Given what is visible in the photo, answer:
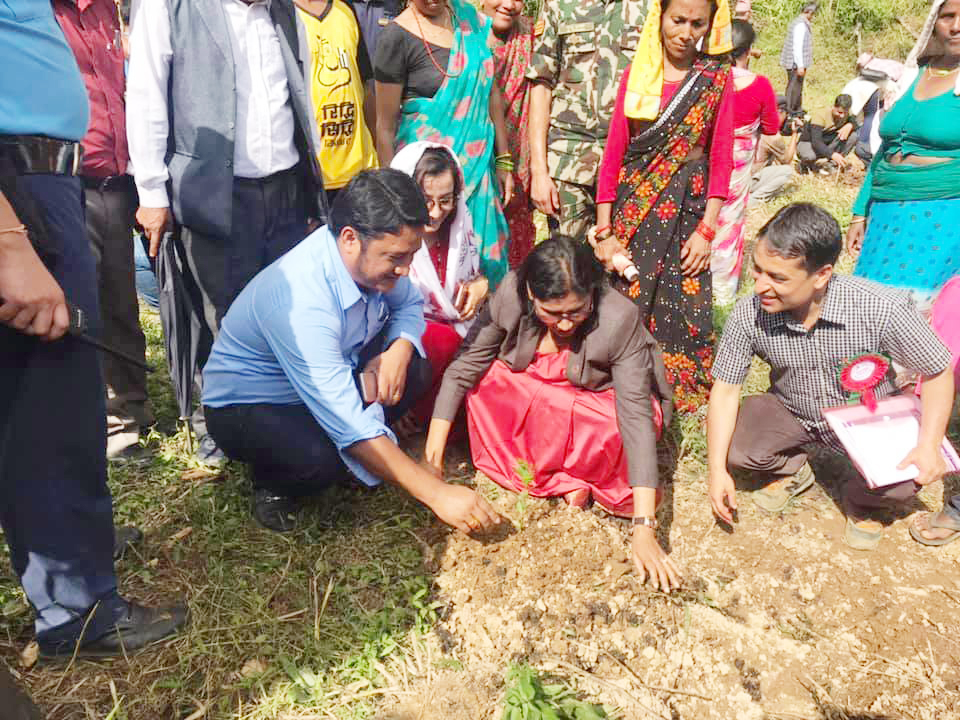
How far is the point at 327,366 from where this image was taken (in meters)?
2.13

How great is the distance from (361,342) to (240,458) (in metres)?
0.60

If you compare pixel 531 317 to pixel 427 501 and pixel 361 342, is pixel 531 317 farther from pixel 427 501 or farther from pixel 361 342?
pixel 427 501

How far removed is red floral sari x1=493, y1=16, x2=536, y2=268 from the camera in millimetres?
3631

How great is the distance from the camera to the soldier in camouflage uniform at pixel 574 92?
320cm

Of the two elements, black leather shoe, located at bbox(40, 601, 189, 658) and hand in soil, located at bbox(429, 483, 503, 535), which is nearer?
black leather shoe, located at bbox(40, 601, 189, 658)

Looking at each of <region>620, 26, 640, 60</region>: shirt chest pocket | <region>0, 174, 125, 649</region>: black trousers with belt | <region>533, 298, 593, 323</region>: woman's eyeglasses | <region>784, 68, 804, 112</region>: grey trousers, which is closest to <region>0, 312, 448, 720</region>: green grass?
<region>0, 174, 125, 649</region>: black trousers with belt

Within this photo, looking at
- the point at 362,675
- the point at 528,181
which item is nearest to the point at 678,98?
the point at 528,181

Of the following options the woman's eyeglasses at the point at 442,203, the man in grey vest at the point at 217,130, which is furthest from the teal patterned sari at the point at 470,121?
the man in grey vest at the point at 217,130

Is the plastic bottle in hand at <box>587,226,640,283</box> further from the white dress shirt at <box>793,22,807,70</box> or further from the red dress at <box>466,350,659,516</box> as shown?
the white dress shirt at <box>793,22,807,70</box>

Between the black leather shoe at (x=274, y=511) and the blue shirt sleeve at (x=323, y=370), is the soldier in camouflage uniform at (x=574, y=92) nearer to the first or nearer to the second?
the blue shirt sleeve at (x=323, y=370)

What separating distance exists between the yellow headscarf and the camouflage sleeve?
499 mm

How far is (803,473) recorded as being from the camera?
2.80 m

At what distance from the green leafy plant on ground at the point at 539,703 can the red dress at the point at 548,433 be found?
874 mm

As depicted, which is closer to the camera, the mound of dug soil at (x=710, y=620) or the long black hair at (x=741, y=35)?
the mound of dug soil at (x=710, y=620)
